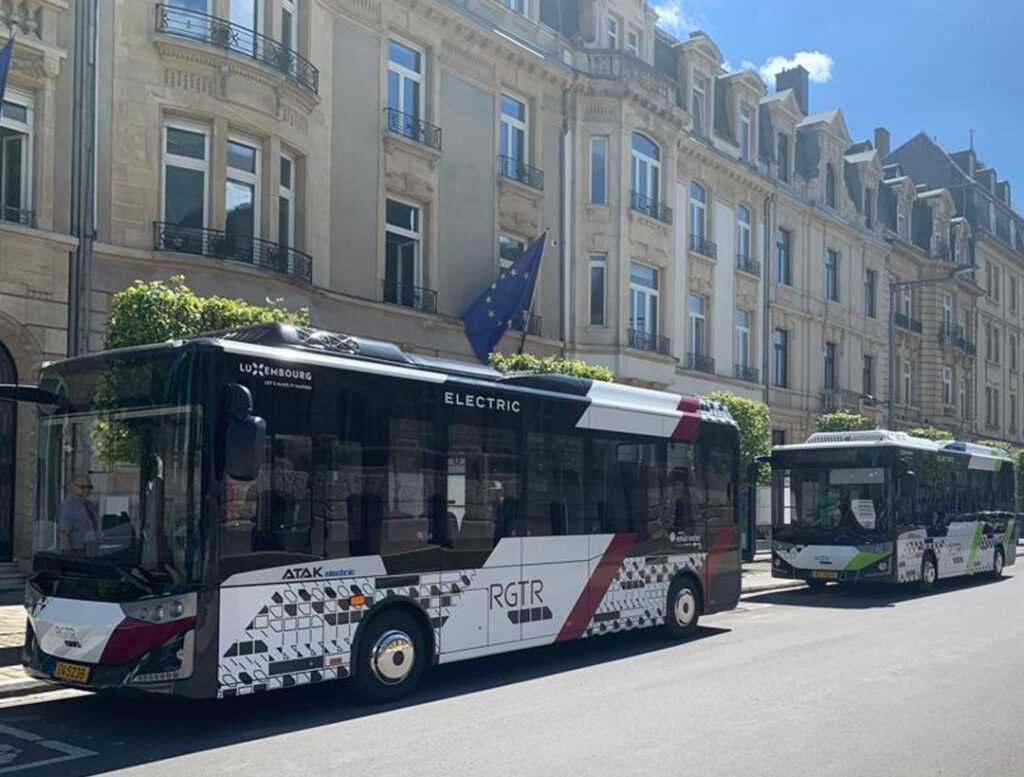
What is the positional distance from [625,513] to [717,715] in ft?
12.8

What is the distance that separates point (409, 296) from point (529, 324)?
3.75 meters

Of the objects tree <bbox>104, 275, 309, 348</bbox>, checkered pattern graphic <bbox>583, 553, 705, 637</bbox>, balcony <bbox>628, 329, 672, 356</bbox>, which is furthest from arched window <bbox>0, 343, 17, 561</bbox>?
balcony <bbox>628, 329, 672, 356</bbox>

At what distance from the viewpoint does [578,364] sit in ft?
66.2

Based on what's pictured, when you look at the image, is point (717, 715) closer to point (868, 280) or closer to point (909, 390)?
point (868, 280)

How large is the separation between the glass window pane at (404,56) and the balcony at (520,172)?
2973 mm

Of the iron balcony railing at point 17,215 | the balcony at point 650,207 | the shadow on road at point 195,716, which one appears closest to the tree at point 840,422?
the balcony at point 650,207

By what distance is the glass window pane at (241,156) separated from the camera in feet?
59.9

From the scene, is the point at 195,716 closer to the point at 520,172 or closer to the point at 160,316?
the point at 160,316

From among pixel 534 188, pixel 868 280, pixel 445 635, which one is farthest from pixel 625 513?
pixel 868 280

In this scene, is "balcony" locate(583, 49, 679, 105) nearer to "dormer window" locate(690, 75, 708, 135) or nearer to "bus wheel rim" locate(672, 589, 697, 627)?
"dormer window" locate(690, 75, 708, 135)

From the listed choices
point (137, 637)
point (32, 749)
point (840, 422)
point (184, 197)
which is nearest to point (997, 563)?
point (840, 422)

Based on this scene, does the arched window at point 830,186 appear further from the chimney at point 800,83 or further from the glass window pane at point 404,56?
the glass window pane at point 404,56

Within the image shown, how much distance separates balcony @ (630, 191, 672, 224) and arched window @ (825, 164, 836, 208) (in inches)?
564

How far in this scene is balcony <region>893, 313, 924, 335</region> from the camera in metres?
46.9
